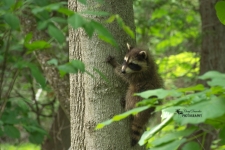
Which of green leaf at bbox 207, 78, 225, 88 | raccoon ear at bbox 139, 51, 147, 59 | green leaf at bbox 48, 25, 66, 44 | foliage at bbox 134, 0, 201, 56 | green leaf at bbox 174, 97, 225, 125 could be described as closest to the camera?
green leaf at bbox 174, 97, 225, 125

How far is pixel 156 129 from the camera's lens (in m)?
1.64

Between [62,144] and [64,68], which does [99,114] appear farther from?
[62,144]

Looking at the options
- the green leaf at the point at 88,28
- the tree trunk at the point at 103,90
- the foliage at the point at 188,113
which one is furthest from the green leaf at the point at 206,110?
the tree trunk at the point at 103,90

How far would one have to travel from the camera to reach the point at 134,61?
4543mm

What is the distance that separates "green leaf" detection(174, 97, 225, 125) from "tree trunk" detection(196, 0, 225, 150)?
23.4 feet

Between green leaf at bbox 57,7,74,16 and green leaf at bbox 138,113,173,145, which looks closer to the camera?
green leaf at bbox 138,113,173,145

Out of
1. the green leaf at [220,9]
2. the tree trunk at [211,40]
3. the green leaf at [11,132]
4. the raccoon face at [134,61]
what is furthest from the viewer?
the tree trunk at [211,40]

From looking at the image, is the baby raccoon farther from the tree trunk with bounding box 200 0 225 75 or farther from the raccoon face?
the tree trunk with bounding box 200 0 225 75

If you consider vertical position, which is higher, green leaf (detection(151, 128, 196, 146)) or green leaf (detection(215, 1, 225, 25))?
green leaf (detection(215, 1, 225, 25))

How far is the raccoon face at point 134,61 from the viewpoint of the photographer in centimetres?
417

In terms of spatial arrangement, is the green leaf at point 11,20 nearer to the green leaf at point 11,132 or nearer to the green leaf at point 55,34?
the green leaf at point 55,34

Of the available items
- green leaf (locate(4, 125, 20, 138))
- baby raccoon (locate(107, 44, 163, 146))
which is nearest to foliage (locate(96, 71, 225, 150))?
baby raccoon (locate(107, 44, 163, 146))

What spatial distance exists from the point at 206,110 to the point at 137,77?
310 cm

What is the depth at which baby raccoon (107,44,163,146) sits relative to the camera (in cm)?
375
